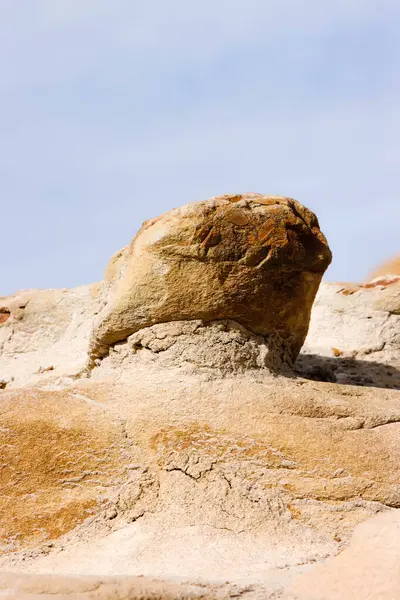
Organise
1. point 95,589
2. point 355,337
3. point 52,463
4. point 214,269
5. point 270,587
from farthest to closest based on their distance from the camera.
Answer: point 355,337 < point 214,269 < point 52,463 < point 270,587 < point 95,589

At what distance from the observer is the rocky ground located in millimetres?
2906

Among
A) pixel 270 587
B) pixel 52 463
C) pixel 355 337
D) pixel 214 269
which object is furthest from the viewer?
pixel 355 337

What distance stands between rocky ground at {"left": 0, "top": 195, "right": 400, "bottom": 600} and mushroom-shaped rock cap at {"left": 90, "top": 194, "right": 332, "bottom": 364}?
0.01 m

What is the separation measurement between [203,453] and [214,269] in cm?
97

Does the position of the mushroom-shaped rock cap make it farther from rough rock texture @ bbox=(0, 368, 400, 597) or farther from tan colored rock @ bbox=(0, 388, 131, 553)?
tan colored rock @ bbox=(0, 388, 131, 553)

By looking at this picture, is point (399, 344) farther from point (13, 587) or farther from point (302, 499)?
point (13, 587)

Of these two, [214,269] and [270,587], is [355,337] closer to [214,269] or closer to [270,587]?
[214,269]

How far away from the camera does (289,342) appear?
14.6 ft

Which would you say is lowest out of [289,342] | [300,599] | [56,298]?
[300,599]

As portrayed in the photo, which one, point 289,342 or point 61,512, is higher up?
point 289,342

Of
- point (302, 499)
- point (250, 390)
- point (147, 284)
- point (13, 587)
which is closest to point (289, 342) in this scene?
point (250, 390)

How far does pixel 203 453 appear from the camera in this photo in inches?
140

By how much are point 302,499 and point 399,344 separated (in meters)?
2.75

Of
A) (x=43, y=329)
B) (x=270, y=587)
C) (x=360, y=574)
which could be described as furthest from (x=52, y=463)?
(x=43, y=329)
